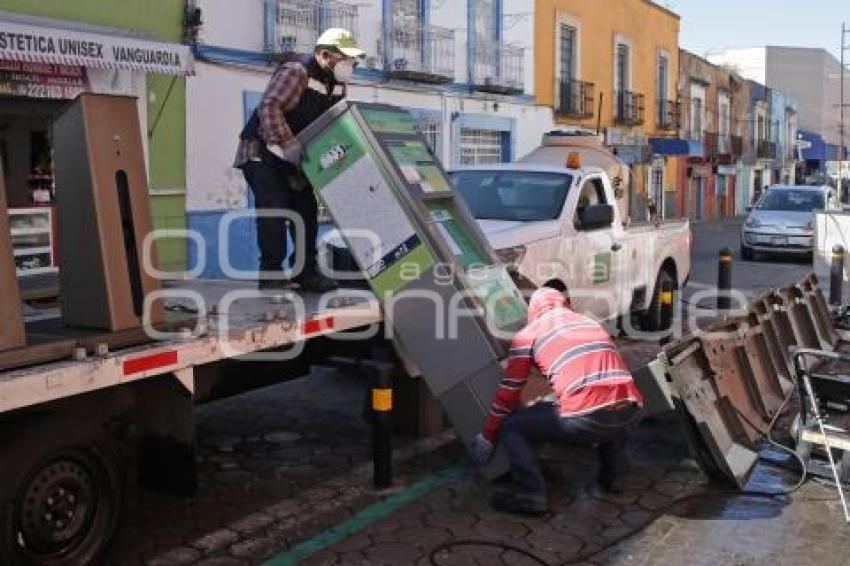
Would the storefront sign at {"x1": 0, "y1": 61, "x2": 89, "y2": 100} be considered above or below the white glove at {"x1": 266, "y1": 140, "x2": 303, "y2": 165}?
above

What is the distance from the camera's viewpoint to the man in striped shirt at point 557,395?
5309 millimetres

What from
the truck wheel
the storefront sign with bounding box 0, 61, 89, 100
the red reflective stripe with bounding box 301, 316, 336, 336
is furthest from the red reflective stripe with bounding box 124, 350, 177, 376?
the storefront sign with bounding box 0, 61, 89, 100

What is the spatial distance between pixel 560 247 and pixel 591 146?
19.9 ft

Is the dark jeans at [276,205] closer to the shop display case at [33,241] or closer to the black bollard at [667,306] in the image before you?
the shop display case at [33,241]

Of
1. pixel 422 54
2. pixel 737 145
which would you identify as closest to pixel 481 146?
pixel 422 54

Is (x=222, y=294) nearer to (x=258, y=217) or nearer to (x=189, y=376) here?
(x=258, y=217)

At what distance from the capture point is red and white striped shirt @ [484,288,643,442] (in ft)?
17.4

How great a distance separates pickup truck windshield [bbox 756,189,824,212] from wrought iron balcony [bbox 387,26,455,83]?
7733 mm

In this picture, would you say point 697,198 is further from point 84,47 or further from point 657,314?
point 84,47

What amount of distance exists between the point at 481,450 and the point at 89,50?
7946mm

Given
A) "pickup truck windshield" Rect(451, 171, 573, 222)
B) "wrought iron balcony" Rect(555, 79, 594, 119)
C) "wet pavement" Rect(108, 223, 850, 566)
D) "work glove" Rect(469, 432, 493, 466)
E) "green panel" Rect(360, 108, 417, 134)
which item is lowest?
"wet pavement" Rect(108, 223, 850, 566)

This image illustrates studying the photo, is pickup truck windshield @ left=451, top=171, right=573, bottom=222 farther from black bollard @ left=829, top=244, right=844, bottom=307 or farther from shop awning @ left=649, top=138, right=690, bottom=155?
shop awning @ left=649, top=138, right=690, bottom=155

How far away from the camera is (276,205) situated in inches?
249

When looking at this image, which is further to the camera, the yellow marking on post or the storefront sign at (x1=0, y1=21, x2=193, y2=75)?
the storefront sign at (x1=0, y1=21, x2=193, y2=75)
